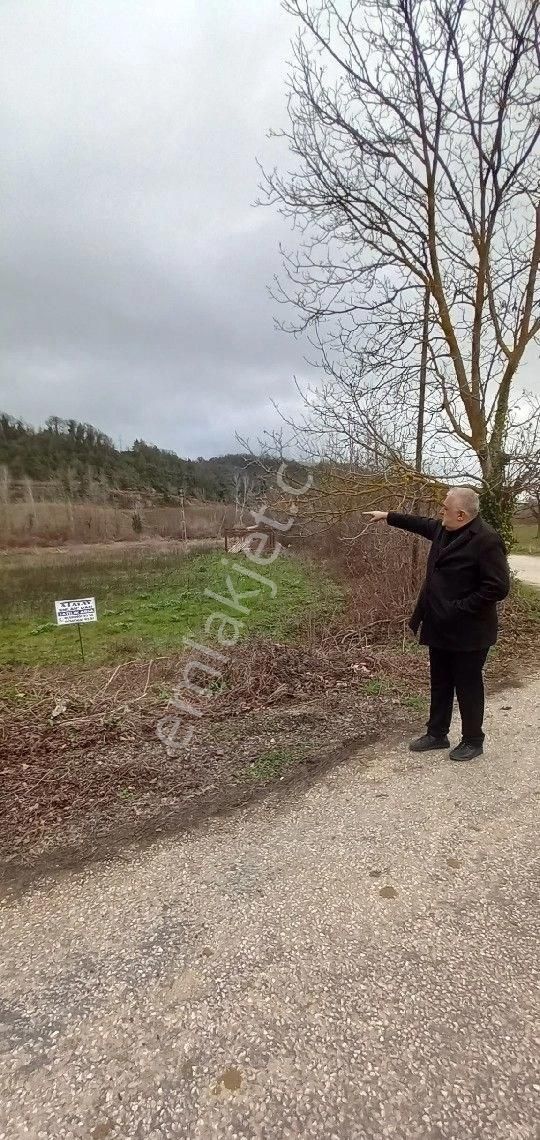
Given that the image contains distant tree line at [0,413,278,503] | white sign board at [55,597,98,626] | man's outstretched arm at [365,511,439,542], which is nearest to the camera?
man's outstretched arm at [365,511,439,542]

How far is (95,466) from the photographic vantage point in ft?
264

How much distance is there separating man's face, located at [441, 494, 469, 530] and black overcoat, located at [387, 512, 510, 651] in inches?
2.2

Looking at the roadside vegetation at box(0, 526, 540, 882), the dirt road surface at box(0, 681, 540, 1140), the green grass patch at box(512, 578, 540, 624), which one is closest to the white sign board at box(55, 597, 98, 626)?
the roadside vegetation at box(0, 526, 540, 882)

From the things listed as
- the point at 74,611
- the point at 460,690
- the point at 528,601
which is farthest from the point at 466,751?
the point at 528,601

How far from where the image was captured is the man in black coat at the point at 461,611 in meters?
3.50

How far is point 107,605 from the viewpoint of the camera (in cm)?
1507

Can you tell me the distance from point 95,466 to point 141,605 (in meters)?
72.2

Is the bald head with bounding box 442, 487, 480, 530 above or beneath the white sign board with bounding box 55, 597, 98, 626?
above

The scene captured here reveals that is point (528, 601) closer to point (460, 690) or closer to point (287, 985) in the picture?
point (460, 690)

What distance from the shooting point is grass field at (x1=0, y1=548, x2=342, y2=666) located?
30.9 feet

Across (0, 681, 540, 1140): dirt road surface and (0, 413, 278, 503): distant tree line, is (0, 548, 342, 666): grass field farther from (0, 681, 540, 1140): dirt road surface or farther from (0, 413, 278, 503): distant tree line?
(0, 413, 278, 503): distant tree line

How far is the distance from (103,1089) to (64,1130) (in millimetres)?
132

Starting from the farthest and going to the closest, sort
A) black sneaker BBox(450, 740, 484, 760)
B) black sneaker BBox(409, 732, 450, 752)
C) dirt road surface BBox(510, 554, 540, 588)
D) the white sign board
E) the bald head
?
dirt road surface BBox(510, 554, 540, 588) → the white sign board → black sneaker BBox(409, 732, 450, 752) → black sneaker BBox(450, 740, 484, 760) → the bald head

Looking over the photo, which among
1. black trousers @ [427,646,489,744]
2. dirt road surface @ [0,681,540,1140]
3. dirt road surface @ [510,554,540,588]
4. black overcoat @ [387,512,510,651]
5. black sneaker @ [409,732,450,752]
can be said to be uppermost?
black overcoat @ [387,512,510,651]
